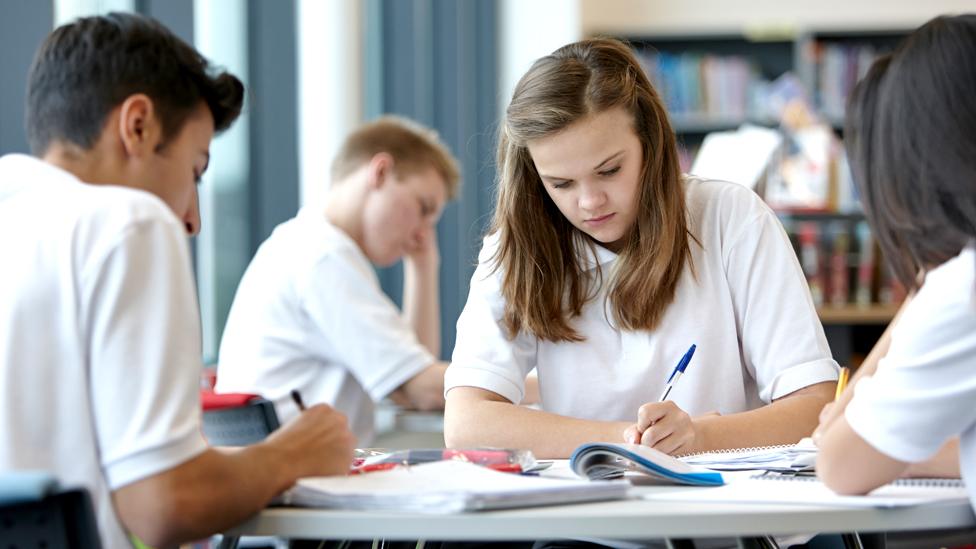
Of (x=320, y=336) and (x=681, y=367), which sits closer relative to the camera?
(x=681, y=367)

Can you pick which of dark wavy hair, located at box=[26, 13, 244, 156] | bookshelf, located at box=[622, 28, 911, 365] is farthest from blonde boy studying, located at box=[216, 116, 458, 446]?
bookshelf, located at box=[622, 28, 911, 365]

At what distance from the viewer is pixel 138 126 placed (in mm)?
1358

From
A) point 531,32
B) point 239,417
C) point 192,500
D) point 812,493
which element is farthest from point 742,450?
point 531,32

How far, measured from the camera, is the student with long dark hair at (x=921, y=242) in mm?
1171

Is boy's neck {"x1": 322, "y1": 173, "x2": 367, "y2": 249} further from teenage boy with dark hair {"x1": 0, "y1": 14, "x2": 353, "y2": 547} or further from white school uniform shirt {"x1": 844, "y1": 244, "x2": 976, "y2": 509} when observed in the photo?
white school uniform shirt {"x1": 844, "y1": 244, "x2": 976, "y2": 509}

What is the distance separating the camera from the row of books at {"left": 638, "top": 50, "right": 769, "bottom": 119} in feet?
21.2

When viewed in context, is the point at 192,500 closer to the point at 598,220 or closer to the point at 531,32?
the point at 598,220

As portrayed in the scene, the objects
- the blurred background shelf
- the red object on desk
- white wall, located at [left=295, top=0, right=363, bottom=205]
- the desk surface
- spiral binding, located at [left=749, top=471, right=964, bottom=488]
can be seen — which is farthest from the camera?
the blurred background shelf

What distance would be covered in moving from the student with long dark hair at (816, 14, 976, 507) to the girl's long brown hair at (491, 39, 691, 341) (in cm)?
60

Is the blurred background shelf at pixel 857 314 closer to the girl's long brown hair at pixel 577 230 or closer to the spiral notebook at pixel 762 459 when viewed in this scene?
the girl's long brown hair at pixel 577 230

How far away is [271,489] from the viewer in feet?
4.03

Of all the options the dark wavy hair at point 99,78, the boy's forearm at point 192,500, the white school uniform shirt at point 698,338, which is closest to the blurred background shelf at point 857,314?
the white school uniform shirt at point 698,338

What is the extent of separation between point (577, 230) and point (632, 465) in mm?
616

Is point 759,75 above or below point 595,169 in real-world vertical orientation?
below
